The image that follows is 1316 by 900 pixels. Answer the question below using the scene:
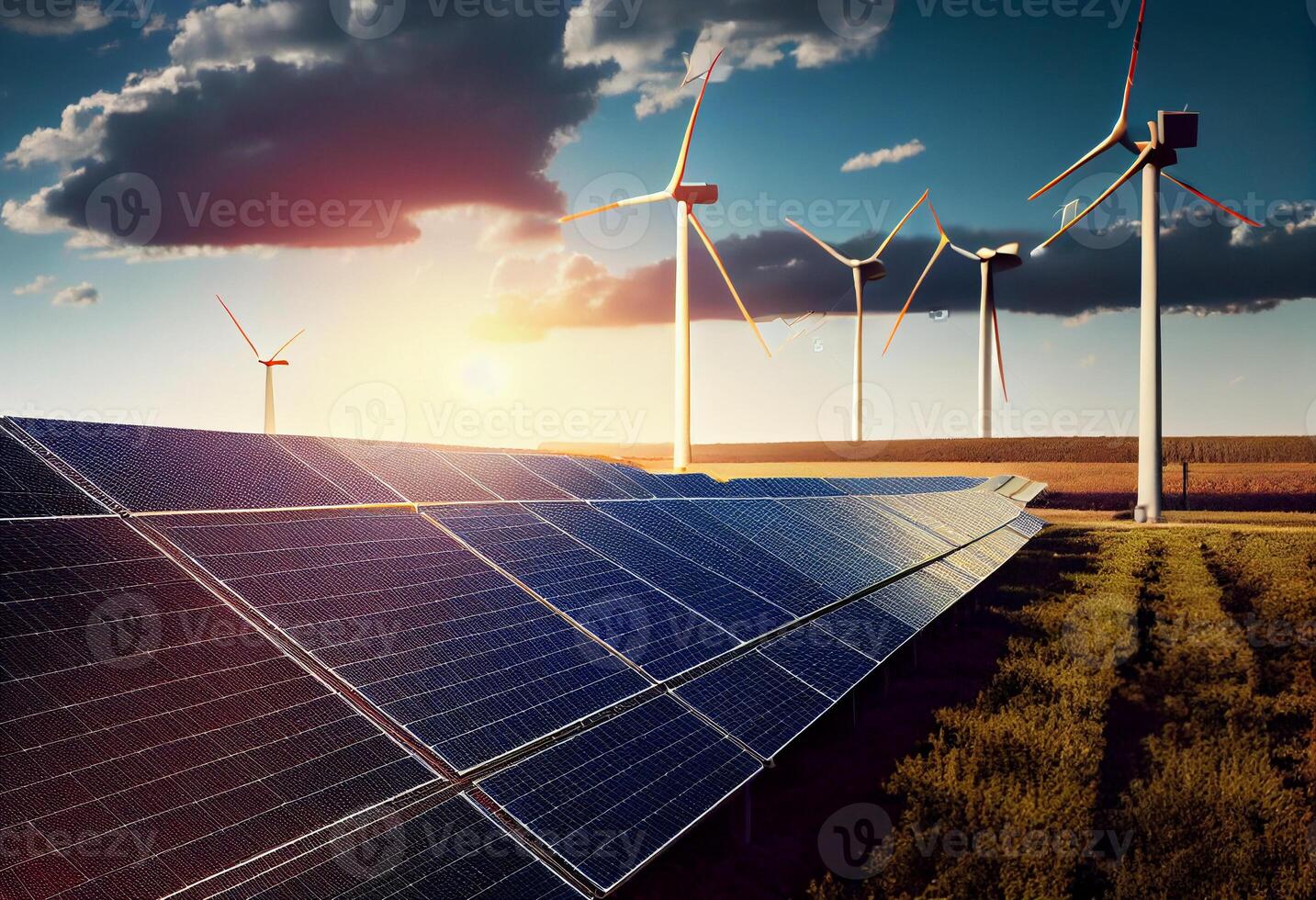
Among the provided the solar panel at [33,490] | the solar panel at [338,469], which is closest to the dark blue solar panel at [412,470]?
the solar panel at [338,469]

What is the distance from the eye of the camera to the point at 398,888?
24.5 ft

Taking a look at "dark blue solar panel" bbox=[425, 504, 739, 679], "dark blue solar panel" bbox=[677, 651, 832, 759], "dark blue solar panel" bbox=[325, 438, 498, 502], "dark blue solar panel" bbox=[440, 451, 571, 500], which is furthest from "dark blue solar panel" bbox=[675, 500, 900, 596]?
"dark blue solar panel" bbox=[325, 438, 498, 502]

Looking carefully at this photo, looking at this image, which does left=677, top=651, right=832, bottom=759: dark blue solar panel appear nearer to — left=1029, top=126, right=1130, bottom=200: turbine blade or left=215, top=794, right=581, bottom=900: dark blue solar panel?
left=215, top=794, right=581, bottom=900: dark blue solar panel

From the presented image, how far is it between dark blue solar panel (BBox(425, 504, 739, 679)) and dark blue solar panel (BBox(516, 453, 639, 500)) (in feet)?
18.5

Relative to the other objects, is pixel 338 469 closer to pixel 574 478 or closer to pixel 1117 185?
pixel 574 478

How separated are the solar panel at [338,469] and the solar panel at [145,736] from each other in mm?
6210

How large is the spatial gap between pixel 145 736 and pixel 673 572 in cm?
1193

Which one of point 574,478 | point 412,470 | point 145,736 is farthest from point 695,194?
point 145,736

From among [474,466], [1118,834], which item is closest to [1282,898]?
[1118,834]

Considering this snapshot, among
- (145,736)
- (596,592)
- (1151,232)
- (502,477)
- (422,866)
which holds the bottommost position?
(422,866)

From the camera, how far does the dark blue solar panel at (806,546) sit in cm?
2420

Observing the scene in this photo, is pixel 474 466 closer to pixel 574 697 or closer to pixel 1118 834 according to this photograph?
pixel 574 697

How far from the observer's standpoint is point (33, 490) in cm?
1201

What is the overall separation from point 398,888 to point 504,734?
2.98 meters
